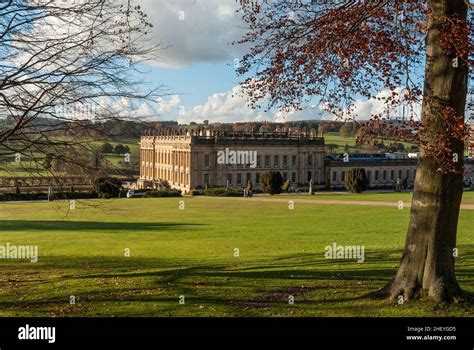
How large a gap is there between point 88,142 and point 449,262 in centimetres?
668

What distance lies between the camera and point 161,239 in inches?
828

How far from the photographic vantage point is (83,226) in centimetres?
2719

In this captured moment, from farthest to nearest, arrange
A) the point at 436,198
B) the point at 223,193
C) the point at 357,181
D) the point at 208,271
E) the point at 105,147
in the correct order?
1. the point at 357,181
2. the point at 223,193
3. the point at 208,271
4. the point at 105,147
5. the point at 436,198

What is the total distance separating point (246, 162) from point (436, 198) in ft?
229

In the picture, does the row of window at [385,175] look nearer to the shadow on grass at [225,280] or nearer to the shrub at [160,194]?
the shrub at [160,194]

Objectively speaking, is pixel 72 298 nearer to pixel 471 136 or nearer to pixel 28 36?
pixel 28 36

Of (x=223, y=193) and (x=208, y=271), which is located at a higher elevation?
(x=208, y=271)

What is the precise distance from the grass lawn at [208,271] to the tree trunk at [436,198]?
0.40 meters

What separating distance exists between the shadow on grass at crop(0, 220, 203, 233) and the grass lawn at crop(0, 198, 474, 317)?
0.38 ft

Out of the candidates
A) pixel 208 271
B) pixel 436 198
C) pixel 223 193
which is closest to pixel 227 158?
pixel 223 193

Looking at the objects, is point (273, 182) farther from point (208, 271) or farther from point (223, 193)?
point (208, 271)

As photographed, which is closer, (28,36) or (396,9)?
(396,9)

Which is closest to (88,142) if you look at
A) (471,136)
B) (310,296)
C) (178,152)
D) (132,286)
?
(132,286)
